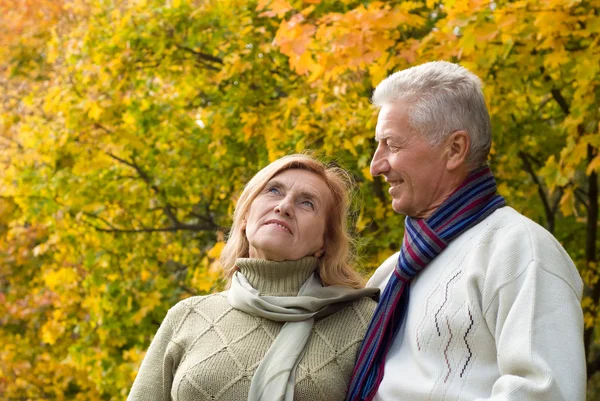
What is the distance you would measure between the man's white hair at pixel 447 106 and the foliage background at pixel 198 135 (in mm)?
2120

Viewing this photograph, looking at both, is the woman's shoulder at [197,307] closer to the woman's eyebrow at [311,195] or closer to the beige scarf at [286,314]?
the beige scarf at [286,314]

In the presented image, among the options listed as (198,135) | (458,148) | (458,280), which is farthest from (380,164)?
(198,135)

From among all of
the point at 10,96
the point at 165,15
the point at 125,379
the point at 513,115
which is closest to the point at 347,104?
the point at 513,115

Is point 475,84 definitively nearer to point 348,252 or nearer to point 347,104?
point 348,252

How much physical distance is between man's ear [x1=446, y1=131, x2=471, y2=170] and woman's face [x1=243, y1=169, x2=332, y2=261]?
0.69m

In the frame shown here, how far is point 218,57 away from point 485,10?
389 centimetres

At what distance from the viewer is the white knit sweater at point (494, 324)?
81.4 inches

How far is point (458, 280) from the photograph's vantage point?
2.37 metres


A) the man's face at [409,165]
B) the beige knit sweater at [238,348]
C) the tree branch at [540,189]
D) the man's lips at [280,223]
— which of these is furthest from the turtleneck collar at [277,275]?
the tree branch at [540,189]

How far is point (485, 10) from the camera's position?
4254mm

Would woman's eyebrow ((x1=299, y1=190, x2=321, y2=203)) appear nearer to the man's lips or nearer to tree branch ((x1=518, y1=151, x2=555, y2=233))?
the man's lips

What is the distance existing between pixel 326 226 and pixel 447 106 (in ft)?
2.85

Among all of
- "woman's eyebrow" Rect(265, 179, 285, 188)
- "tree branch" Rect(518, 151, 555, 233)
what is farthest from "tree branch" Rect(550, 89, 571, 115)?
"woman's eyebrow" Rect(265, 179, 285, 188)

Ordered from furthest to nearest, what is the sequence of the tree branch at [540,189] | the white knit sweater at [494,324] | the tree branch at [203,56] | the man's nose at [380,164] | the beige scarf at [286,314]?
the tree branch at [203,56]
the tree branch at [540,189]
the beige scarf at [286,314]
the man's nose at [380,164]
the white knit sweater at [494,324]
